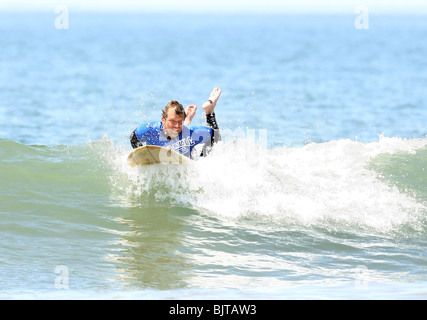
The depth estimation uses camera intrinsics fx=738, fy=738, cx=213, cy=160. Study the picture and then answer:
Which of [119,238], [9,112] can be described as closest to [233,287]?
[119,238]

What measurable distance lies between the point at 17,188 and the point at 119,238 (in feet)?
8.55

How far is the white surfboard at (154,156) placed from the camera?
9672mm

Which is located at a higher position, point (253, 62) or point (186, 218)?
point (253, 62)

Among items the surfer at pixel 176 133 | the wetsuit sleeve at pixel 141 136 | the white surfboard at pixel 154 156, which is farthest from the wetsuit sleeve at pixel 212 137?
the wetsuit sleeve at pixel 141 136

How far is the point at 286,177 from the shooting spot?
11156mm

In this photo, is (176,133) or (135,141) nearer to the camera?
(176,133)

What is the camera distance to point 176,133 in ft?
31.9

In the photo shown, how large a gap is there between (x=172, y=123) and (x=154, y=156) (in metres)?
0.60

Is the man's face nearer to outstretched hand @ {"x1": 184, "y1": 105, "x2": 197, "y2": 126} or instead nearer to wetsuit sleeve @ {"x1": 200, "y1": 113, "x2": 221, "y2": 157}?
outstretched hand @ {"x1": 184, "y1": 105, "x2": 197, "y2": 126}

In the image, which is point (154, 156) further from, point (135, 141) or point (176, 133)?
point (176, 133)

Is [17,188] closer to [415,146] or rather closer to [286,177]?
[286,177]

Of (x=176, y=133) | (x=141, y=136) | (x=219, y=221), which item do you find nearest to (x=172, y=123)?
(x=176, y=133)
